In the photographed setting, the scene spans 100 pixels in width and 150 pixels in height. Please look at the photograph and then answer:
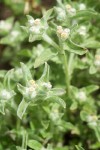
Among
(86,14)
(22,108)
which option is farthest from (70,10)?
(22,108)

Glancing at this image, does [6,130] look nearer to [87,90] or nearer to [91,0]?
[87,90]

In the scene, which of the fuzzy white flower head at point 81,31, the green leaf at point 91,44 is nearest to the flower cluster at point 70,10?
the fuzzy white flower head at point 81,31

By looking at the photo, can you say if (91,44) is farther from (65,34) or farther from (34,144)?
(34,144)

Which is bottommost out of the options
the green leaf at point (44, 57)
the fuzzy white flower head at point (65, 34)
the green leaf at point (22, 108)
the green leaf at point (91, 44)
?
the green leaf at point (22, 108)

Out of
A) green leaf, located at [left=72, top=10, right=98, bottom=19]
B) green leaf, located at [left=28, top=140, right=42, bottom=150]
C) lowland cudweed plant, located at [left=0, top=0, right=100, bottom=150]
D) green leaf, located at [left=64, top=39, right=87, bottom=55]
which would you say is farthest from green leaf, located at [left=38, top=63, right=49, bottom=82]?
green leaf, located at [left=72, top=10, right=98, bottom=19]

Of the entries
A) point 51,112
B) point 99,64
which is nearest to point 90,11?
point 99,64

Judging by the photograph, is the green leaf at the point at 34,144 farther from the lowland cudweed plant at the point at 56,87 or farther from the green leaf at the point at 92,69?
the green leaf at the point at 92,69

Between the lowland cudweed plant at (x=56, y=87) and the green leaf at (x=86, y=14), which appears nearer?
the lowland cudweed plant at (x=56, y=87)

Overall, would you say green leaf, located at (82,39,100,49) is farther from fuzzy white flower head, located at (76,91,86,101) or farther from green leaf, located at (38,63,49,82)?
green leaf, located at (38,63,49,82)
